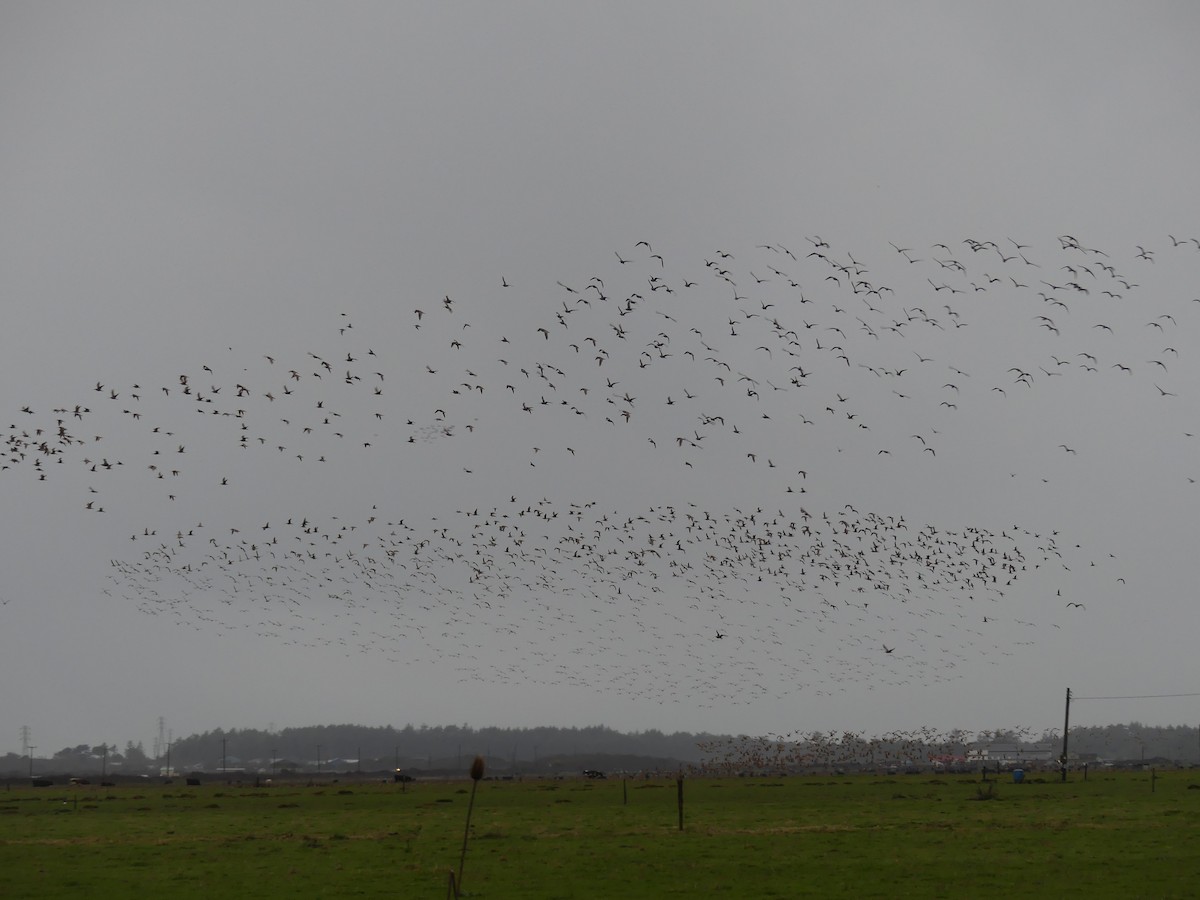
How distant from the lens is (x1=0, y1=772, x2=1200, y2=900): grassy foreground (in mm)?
47719

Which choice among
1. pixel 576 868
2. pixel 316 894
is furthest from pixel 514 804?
pixel 316 894

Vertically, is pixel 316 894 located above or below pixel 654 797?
above

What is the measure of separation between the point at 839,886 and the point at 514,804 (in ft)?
189

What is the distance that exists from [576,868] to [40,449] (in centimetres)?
3089

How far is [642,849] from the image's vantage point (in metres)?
60.0

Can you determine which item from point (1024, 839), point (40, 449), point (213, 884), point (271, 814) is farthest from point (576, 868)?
point (271, 814)

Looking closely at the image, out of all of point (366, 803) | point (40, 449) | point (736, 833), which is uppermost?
point (40, 449)

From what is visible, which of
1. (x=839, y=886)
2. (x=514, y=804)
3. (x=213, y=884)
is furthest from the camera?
(x=514, y=804)

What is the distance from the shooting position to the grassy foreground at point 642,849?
4772 centimetres

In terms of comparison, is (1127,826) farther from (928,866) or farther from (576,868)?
(576,868)

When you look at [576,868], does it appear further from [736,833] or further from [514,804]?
[514,804]

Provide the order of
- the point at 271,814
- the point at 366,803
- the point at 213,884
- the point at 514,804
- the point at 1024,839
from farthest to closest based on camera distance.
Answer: the point at 366,803 → the point at 514,804 → the point at 271,814 → the point at 1024,839 → the point at 213,884

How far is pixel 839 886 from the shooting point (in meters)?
46.6

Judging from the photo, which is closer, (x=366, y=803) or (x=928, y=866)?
(x=928, y=866)
